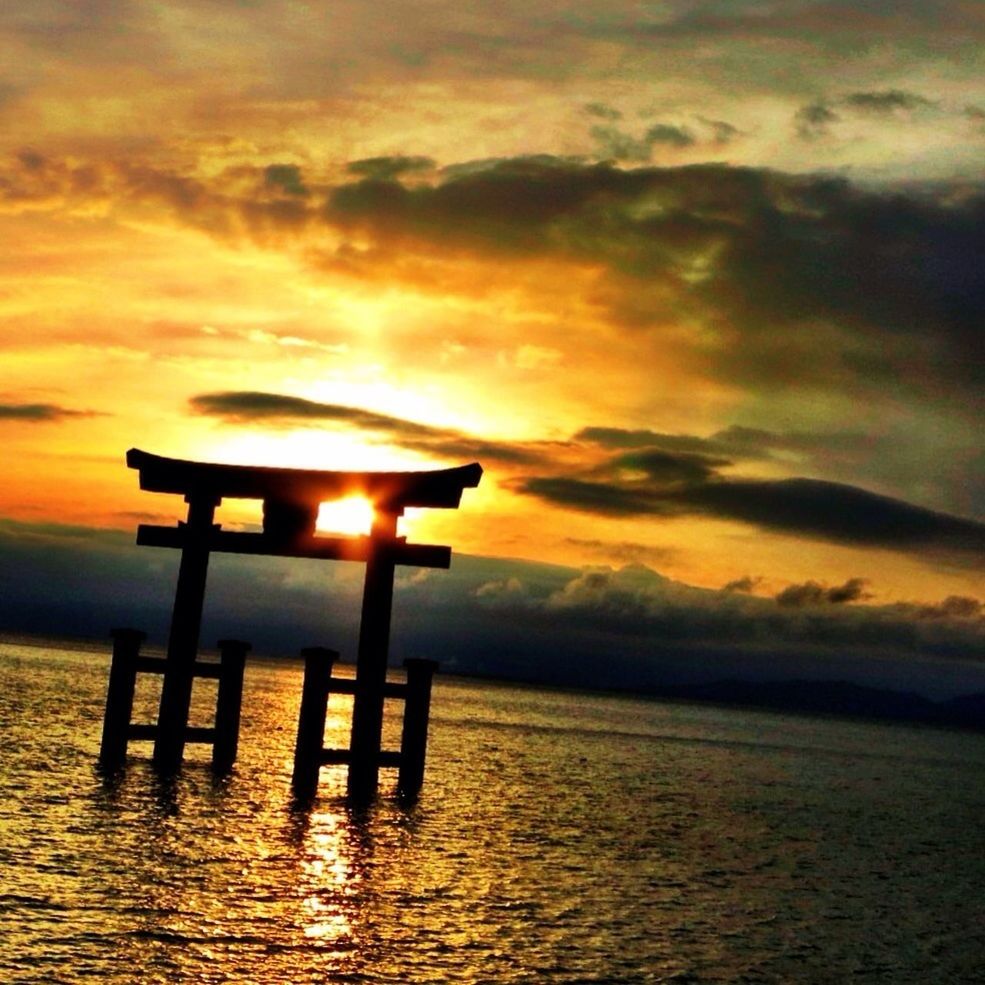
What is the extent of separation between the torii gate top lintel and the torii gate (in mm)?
17

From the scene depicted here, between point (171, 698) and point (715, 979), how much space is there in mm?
13145

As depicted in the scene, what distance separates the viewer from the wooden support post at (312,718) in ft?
69.8

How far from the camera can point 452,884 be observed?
52.0 ft

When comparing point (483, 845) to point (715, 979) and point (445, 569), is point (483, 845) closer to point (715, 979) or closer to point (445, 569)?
point (445, 569)

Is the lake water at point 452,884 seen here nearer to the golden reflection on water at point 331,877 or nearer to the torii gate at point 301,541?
the golden reflection on water at point 331,877

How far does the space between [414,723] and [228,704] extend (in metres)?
4.24

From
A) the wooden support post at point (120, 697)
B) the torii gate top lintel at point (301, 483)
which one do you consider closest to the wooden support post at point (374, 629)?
the torii gate top lintel at point (301, 483)

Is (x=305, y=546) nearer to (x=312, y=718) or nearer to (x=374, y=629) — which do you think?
(x=374, y=629)

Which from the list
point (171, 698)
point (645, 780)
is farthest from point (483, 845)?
point (645, 780)

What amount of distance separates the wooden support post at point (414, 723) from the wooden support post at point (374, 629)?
84 centimetres

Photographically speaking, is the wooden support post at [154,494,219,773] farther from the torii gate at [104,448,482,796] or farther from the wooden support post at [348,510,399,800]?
the wooden support post at [348,510,399,800]

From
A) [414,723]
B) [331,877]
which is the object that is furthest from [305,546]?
[331,877]

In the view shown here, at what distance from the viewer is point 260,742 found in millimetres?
37406

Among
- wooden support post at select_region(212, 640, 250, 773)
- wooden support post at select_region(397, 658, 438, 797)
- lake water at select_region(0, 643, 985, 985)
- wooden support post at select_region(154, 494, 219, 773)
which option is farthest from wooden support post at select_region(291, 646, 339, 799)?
wooden support post at select_region(212, 640, 250, 773)
